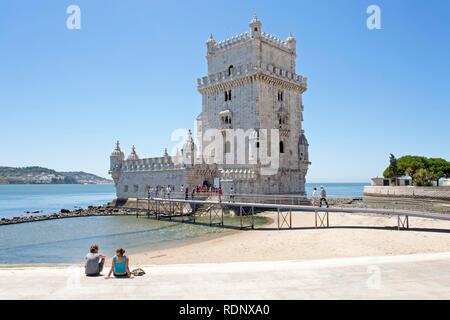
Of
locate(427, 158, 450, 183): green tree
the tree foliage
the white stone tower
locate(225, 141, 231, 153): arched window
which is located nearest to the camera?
the white stone tower

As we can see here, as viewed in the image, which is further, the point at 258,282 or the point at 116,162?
the point at 116,162

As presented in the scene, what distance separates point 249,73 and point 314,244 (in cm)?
2340

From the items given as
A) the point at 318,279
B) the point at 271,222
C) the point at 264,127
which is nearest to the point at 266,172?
the point at 264,127

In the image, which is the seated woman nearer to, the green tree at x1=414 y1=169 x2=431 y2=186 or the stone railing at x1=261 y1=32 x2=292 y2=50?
the stone railing at x1=261 y1=32 x2=292 y2=50

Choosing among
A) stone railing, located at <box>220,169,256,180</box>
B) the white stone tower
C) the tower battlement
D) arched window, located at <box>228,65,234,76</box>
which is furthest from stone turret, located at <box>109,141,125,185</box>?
arched window, located at <box>228,65,234,76</box>

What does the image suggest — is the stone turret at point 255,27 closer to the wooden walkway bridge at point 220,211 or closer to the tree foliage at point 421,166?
the wooden walkway bridge at point 220,211

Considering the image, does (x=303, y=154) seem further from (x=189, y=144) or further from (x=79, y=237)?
(x=79, y=237)

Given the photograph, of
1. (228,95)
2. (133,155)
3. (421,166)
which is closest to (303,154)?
(228,95)

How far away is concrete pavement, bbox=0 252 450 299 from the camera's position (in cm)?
801

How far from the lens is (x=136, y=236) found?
26.7m

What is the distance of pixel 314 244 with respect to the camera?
755 inches

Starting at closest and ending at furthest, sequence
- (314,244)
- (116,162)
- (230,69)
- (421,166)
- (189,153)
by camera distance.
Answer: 1. (314,244)
2. (189,153)
3. (230,69)
4. (116,162)
5. (421,166)
